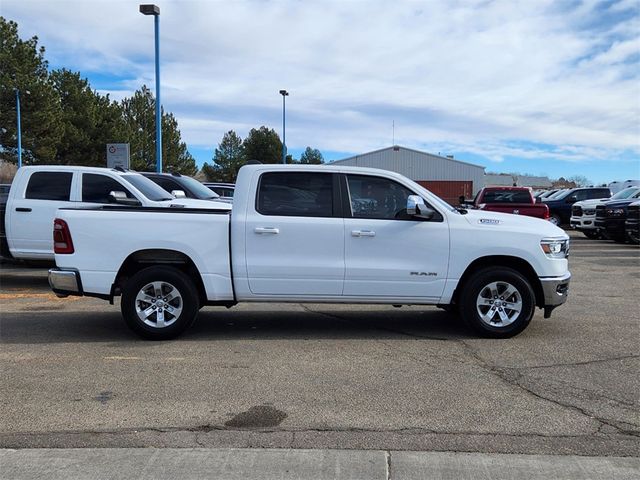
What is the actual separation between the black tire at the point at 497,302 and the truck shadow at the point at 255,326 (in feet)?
1.13

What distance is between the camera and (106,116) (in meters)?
41.4

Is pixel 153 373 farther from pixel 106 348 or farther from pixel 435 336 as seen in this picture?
pixel 435 336

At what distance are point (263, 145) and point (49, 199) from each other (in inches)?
1850

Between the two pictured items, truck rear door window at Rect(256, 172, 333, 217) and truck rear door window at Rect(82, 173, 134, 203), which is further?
truck rear door window at Rect(82, 173, 134, 203)

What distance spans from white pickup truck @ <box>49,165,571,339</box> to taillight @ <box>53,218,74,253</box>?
0.04 feet

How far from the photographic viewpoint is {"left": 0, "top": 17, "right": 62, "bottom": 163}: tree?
32.3 metres

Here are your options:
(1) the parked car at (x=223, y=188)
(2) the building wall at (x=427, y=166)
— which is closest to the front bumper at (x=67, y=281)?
(1) the parked car at (x=223, y=188)

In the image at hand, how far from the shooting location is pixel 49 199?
10.2 meters

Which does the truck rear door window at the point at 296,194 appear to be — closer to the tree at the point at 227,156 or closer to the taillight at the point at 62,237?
the taillight at the point at 62,237

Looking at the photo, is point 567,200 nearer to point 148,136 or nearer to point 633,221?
point 633,221

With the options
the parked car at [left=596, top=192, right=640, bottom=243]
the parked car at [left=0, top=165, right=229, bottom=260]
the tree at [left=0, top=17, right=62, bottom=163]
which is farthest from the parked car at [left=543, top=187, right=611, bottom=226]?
the tree at [left=0, top=17, right=62, bottom=163]

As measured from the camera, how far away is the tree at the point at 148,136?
46219 millimetres

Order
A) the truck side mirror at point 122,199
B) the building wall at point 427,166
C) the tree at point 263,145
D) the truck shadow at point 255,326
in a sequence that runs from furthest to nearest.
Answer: the building wall at point 427,166 → the tree at point 263,145 → the truck side mirror at point 122,199 → the truck shadow at point 255,326

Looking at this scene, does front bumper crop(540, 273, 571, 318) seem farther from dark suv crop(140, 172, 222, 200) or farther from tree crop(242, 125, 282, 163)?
tree crop(242, 125, 282, 163)
